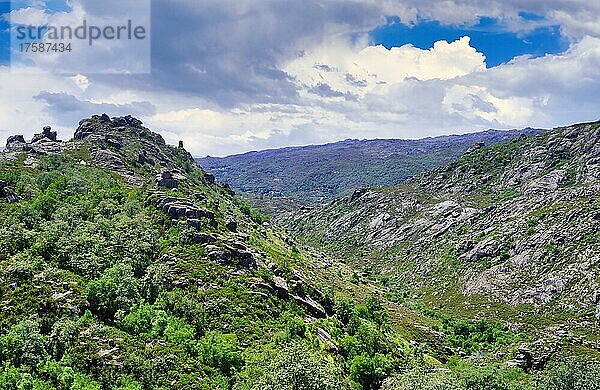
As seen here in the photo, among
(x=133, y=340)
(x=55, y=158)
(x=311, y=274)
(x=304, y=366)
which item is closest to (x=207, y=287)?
(x=133, y=340)

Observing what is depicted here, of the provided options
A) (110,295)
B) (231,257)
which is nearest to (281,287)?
(231,257)

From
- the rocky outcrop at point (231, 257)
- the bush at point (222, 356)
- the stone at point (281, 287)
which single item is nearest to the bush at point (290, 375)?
the bush at point (222, 356)

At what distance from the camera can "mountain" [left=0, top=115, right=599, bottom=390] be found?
64.2 m

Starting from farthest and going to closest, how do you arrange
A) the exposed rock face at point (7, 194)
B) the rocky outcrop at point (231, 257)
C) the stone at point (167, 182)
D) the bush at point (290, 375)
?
1. the stone at point (167, 182)
2. the exposed rock face at point (7, 194)
3. the rocky outcrop at point (231, 257)
4. the bush at point (290, 375)

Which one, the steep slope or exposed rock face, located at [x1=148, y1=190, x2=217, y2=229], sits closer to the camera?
the steep slope

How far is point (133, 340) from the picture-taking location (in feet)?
235

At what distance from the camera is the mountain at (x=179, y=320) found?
64.2 meters

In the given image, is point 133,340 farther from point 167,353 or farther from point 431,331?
point 431,331

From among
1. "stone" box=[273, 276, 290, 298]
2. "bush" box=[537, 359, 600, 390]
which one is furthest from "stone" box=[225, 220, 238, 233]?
"bush" box=[537, 359, 600, 390]

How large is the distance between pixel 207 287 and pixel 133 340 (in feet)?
76.3

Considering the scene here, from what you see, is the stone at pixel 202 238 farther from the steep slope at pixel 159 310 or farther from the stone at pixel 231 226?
the stone at pixel 231 226

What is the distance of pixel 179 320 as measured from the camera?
263 feet

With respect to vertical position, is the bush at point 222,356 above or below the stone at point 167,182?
below

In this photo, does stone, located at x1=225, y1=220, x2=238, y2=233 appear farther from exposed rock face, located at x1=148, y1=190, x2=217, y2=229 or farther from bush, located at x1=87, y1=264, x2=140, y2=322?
bush, located at x1=87, y1=264, x2=140, y2=322
